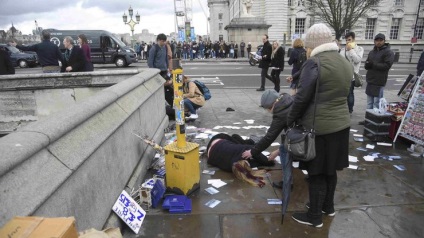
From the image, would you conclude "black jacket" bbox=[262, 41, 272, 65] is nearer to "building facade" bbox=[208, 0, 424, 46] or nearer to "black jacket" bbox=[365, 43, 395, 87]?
"black jacket" bbox=[365, 43, 395, 87]

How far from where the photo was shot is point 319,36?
9.52 ft

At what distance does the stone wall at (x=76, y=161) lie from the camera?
1.71 meters

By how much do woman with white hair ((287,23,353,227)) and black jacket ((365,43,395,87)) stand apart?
403 cm

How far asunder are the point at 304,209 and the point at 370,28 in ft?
161

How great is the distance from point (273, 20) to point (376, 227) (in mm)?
43969

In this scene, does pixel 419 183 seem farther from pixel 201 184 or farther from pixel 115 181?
pixel 115 181

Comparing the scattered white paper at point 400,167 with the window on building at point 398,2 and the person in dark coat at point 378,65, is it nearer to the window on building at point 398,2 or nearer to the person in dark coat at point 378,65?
the person in dark coat at point 378,65

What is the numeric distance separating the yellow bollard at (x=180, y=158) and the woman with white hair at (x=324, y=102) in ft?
4.41

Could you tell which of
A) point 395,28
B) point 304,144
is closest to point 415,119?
point 304,144

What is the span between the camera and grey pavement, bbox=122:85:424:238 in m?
3.15

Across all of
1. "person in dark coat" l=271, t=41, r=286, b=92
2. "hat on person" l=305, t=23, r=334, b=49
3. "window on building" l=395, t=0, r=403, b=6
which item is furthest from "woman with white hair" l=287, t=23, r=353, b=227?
"window on building" l=395, t=0, r=403, b=6

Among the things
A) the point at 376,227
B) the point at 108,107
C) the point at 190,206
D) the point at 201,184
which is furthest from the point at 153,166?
the point at 376,227

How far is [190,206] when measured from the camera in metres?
3.55

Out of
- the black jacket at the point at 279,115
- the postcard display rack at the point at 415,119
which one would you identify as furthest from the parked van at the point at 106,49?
the black jacket at the point at 279,115
